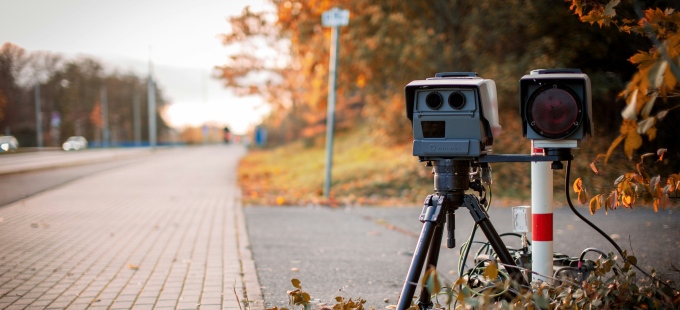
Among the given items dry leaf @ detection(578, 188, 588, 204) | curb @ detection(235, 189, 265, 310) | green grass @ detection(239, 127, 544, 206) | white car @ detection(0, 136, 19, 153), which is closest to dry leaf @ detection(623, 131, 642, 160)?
dry leaf @ detection(578, 188, 588, 204)

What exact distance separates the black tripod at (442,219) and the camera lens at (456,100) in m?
0.27

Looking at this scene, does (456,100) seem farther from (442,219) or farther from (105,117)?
(105,117)

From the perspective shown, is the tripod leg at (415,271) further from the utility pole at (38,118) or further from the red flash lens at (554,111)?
the utility pole at (38,118)

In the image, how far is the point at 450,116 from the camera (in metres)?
2.97

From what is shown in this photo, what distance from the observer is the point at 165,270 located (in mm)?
5727

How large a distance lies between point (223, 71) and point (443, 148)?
1153 inches

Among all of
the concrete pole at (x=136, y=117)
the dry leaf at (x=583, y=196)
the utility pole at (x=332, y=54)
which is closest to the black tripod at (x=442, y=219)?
the dry leaf at (x=583, y=196)

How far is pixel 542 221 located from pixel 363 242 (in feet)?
13.6

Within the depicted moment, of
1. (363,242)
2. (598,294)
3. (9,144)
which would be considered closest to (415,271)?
(598,294)

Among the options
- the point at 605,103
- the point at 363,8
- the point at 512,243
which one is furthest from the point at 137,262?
the point at 363,8

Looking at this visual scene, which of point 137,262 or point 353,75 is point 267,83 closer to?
point 353,75

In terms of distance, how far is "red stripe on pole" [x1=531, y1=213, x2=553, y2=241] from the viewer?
3.48m

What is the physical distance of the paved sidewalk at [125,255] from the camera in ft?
15.3

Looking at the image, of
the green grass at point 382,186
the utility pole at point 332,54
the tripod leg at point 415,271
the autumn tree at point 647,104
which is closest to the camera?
the autumn tree at point 647,104
